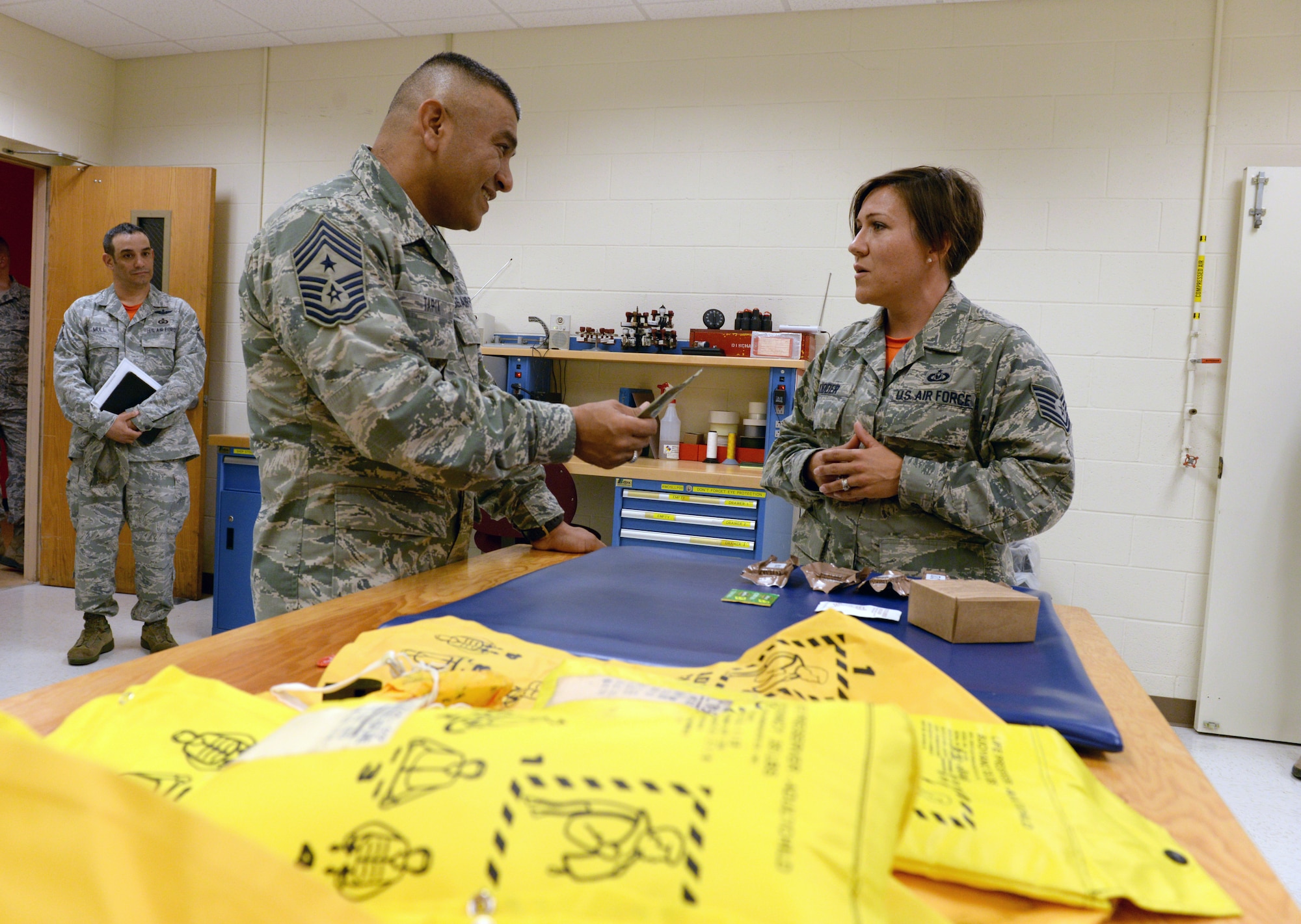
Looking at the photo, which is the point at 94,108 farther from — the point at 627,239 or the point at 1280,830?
the point at 1280,830

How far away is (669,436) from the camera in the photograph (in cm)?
412

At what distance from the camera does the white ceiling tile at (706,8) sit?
3945 millimetres

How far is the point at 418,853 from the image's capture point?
40 centimetres

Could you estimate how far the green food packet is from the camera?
Result: 1.28 m

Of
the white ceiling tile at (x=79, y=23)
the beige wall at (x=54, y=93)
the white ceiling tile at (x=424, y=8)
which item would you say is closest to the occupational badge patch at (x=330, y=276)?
the white ceiling tile at (x=424, y=8)

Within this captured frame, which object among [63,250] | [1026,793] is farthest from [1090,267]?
[63,250]

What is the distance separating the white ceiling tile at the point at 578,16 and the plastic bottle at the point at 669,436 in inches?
74.0

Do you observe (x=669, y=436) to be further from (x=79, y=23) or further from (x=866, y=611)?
(x=79, y=23)

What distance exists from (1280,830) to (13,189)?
7.69 m

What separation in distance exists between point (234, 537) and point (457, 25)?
2786 millimetres

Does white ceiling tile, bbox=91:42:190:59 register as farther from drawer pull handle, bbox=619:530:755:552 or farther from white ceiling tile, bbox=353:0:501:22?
drawer pull handle, bbox=619:530:755:552

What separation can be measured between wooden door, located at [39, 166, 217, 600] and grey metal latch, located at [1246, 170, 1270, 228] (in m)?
4.91

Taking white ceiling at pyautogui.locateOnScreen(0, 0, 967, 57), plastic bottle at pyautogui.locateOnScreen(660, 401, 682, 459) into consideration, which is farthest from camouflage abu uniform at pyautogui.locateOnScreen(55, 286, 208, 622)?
plastic bottle at pyautogui.locateOnScreen(660, 401, 682, 459)

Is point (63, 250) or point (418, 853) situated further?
point (63, 250)
